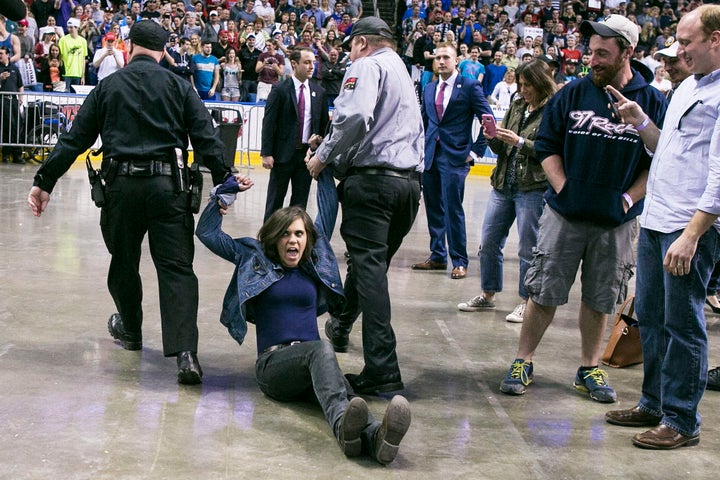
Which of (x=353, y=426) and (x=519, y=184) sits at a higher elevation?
(x=519, y=184)

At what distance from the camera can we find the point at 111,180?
195 inches

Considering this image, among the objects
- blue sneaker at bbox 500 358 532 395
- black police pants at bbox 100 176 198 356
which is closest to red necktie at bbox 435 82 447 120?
blue sneaker at bbox 500 358 532 395

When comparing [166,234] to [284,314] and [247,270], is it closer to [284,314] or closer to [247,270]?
[247,270]

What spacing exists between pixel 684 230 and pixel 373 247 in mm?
1519

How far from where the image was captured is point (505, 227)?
6.82 meters

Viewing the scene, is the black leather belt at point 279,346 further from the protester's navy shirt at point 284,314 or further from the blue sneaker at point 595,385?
the blue sneaker at point 595,385

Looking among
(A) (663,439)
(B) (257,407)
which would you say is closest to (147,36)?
(B) (257,407)

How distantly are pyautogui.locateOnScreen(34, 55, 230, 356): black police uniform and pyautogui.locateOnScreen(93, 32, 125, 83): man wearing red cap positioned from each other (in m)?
12.8

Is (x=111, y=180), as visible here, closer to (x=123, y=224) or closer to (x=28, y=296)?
(x=123, y=224)

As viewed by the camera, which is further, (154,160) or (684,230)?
(154,160)

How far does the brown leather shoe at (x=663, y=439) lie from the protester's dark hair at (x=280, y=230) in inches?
70.1

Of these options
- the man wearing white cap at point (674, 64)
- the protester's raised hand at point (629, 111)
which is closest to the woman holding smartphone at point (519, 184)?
the protester's raised hand at point (629, 111)

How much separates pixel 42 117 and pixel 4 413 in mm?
11564

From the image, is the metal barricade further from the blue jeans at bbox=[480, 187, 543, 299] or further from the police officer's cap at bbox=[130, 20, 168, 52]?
the police officer's cap at bbox=[130, 20, 168, 52]
